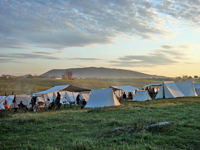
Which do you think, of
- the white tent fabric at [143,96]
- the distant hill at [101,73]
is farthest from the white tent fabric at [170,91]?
the distant hill at [101,73]

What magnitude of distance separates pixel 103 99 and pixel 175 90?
41.2ft

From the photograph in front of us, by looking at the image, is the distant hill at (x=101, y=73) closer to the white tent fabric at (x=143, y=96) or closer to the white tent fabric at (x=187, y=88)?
the white tent fabric at (x=187, y=88)

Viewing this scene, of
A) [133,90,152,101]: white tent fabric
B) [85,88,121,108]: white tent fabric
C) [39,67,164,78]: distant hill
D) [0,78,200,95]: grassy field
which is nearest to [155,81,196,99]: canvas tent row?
[133,90,152,101]: white tent fabric

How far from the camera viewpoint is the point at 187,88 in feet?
82.4

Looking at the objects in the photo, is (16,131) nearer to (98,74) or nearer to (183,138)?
(183,138)

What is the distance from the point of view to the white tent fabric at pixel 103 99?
51.6 feet

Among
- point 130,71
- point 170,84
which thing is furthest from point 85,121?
point 130,71

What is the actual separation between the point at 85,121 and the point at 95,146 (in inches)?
156

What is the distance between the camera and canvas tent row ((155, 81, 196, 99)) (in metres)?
23.9

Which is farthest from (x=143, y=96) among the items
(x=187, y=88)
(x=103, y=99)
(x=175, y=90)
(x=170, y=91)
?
(x=103, y=99)

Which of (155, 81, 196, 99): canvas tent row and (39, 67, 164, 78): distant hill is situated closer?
(155, 81, 196, 99): canvas tent row

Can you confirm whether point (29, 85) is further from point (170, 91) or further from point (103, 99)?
point (103, 99)

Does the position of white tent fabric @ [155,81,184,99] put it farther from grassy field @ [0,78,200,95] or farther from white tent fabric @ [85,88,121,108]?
grassy field @ [0,78,200,95]

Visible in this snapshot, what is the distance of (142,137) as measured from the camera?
5.93 m
